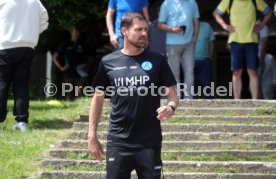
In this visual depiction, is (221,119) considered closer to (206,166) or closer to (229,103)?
(229,103)

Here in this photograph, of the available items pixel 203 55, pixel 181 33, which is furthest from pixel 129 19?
pixel 203 55

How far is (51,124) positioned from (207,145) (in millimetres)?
2334

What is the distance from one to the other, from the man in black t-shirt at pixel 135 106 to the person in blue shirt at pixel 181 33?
489 centimetres

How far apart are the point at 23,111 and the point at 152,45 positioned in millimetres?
3886

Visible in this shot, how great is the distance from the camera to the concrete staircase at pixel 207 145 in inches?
309

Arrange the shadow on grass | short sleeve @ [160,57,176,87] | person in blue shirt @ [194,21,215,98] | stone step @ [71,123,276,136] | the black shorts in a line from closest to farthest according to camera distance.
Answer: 1. the black shorts
2. short sleeve @ [160,57,176,87]
3. stone step @ [71,123,276,136]
4. the shadow on grass
5. person in blue shirt @ [194,21,215,98]

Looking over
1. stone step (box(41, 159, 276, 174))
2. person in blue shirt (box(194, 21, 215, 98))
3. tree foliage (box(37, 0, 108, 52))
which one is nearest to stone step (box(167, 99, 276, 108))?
stone step (box(41, 159, 276, 174))

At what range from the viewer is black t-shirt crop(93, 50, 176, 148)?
586cm

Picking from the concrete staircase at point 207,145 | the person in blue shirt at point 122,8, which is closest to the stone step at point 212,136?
the concrete staircase at point 207,145

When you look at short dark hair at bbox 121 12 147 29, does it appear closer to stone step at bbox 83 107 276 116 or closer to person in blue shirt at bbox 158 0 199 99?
stone step at bbox 83 107 276 116

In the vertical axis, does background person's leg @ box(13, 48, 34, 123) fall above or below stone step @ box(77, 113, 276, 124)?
above

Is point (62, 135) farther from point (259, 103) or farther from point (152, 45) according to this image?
point (152, 45)

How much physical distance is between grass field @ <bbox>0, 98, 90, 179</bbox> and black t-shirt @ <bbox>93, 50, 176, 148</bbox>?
2011mm

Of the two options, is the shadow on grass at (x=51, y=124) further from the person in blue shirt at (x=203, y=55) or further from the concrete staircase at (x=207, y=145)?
the person in blue shirt at (x=203, y=55)
